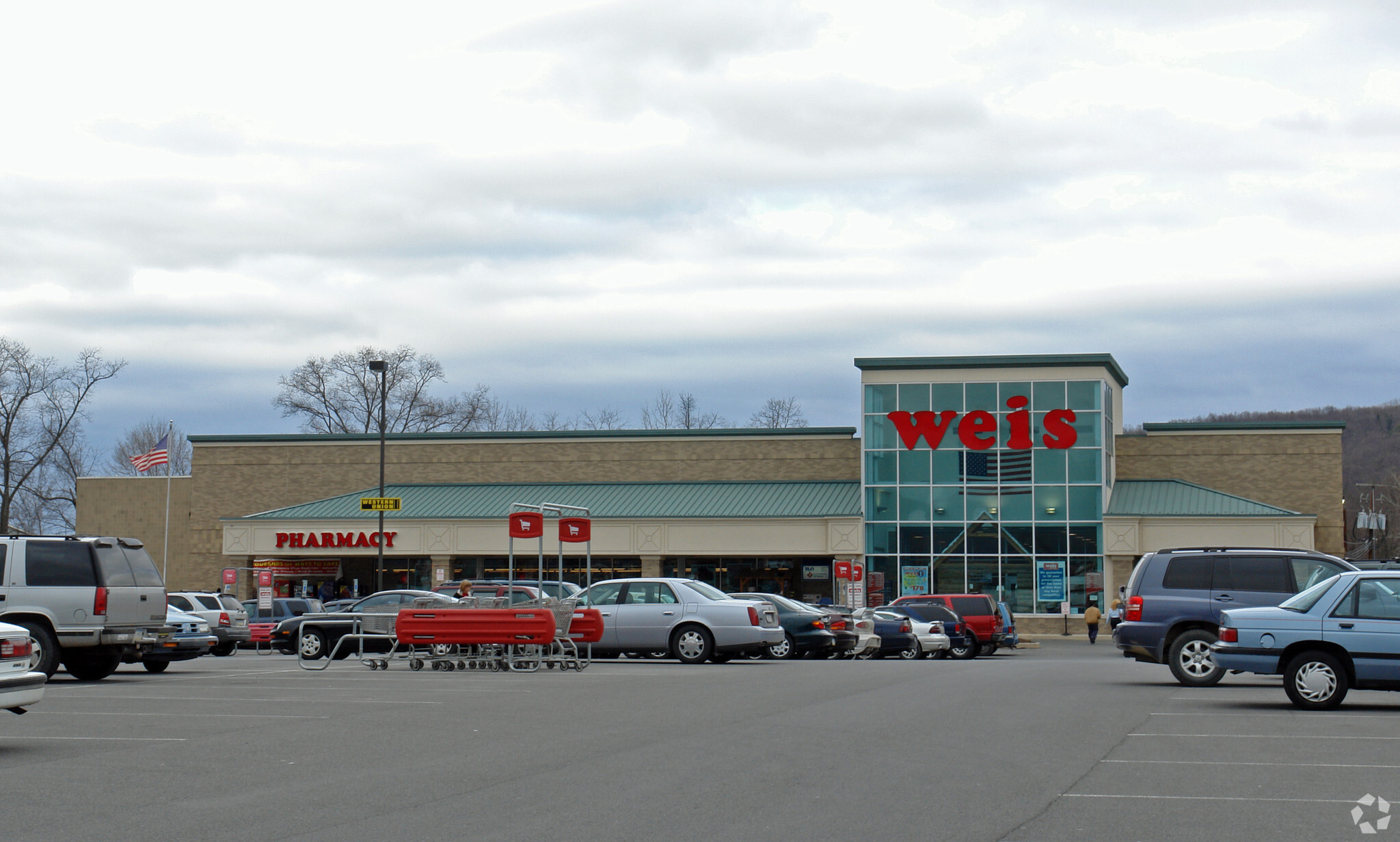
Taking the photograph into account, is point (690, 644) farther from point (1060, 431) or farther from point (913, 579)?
point (1060, 431)

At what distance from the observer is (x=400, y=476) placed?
56156 mm

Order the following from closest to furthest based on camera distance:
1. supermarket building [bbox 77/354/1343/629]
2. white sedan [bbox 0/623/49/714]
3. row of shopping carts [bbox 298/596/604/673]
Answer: white sedan [bbox 0/623/49/714] → row of shopping carts [bbox 298/596/604/673] → supermarket building [bbox 77/354/1343/629]

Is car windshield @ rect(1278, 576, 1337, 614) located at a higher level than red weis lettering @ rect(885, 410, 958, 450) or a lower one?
lower

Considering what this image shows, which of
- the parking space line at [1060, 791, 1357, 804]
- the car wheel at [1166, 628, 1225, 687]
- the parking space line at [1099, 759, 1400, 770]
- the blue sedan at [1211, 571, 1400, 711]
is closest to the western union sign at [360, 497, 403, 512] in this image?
the car wheel at [1166, 628, 1225, 687]

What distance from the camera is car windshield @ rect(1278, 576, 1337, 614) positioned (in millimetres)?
15383

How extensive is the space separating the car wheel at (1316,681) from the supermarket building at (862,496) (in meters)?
33.2

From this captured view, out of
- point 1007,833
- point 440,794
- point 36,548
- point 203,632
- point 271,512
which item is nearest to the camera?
point 1007,833

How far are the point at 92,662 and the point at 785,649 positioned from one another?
1260cm

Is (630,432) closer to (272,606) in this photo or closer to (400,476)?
(400,476)

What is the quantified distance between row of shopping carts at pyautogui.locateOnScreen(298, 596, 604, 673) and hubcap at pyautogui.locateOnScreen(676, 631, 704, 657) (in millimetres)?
1521

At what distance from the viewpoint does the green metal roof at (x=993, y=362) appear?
48844 mm

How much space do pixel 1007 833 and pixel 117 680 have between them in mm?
16087

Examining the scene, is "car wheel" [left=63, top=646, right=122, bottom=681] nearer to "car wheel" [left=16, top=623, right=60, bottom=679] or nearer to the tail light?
"car wheel" [left=16, top=623, right=60, bottom=679]

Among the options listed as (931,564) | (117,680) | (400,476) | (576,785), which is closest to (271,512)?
(400,476)
